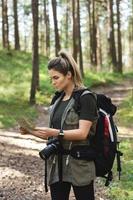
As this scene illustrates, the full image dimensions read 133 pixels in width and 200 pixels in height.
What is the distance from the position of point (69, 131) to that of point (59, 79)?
0.48 m

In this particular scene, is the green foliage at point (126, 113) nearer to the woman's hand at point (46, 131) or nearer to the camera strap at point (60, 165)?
the camera strap at point (60, 165)

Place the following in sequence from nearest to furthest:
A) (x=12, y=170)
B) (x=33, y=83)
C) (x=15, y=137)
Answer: (x=12, y=170)
(x=15, y=137)
(x=33, y=83)

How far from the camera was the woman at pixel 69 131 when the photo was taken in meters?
3.88

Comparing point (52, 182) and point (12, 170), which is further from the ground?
point (52, 182)

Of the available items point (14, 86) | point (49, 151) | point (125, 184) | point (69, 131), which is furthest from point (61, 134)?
point (14, 86)

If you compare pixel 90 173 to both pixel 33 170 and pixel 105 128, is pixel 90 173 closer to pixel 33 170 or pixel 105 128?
pixel 105 128

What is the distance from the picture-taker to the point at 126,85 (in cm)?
2847

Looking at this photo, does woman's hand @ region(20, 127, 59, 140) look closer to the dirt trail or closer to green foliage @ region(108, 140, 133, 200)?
green foliage @ region(108, 140, 133, 200)

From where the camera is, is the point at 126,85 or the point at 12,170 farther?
the point at 126,85

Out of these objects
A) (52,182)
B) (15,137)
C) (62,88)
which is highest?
(62,88)

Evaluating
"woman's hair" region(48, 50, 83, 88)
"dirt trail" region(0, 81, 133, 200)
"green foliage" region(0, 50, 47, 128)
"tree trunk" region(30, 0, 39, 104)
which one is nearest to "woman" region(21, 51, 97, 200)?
"woman's hair" region(48, 50, 83, 88)

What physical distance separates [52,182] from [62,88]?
2.72 ft

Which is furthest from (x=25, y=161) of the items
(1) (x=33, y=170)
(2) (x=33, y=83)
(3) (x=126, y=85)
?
(3) (x=126, y=85)

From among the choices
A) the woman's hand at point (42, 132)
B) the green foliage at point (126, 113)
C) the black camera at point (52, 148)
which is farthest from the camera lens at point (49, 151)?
the green foliage at point (126, 113)
